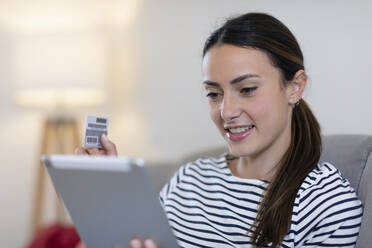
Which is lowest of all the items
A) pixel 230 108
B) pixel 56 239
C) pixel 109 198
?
pixel 56 239

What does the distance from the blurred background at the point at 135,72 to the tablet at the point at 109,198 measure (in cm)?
107

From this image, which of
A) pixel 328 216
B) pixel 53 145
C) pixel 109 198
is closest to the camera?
pixel 109 198

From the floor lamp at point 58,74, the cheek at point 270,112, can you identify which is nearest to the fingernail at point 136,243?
the cheek at point 270,112

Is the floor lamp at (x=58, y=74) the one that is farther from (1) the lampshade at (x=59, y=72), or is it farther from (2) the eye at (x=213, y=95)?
(2) the eye at (x=213, y=95)

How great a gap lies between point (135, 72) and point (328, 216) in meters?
1.81

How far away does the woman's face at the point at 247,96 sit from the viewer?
1220 millimetres

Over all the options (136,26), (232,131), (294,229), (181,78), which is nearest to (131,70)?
(136,26)

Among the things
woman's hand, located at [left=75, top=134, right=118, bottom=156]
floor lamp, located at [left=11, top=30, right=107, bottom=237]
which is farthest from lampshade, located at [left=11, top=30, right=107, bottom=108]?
woman's hand, located at [left=75, top=134, right=118, bottom=156]

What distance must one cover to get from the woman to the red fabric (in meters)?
0.20

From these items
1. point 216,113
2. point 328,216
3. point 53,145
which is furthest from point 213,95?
point 53,145

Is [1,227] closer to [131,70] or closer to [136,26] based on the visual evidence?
[131,70]

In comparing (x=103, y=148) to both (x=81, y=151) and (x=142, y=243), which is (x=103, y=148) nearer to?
(x=81, y=151)

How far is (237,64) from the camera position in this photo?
1.23m

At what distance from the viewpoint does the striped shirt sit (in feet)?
3.76
